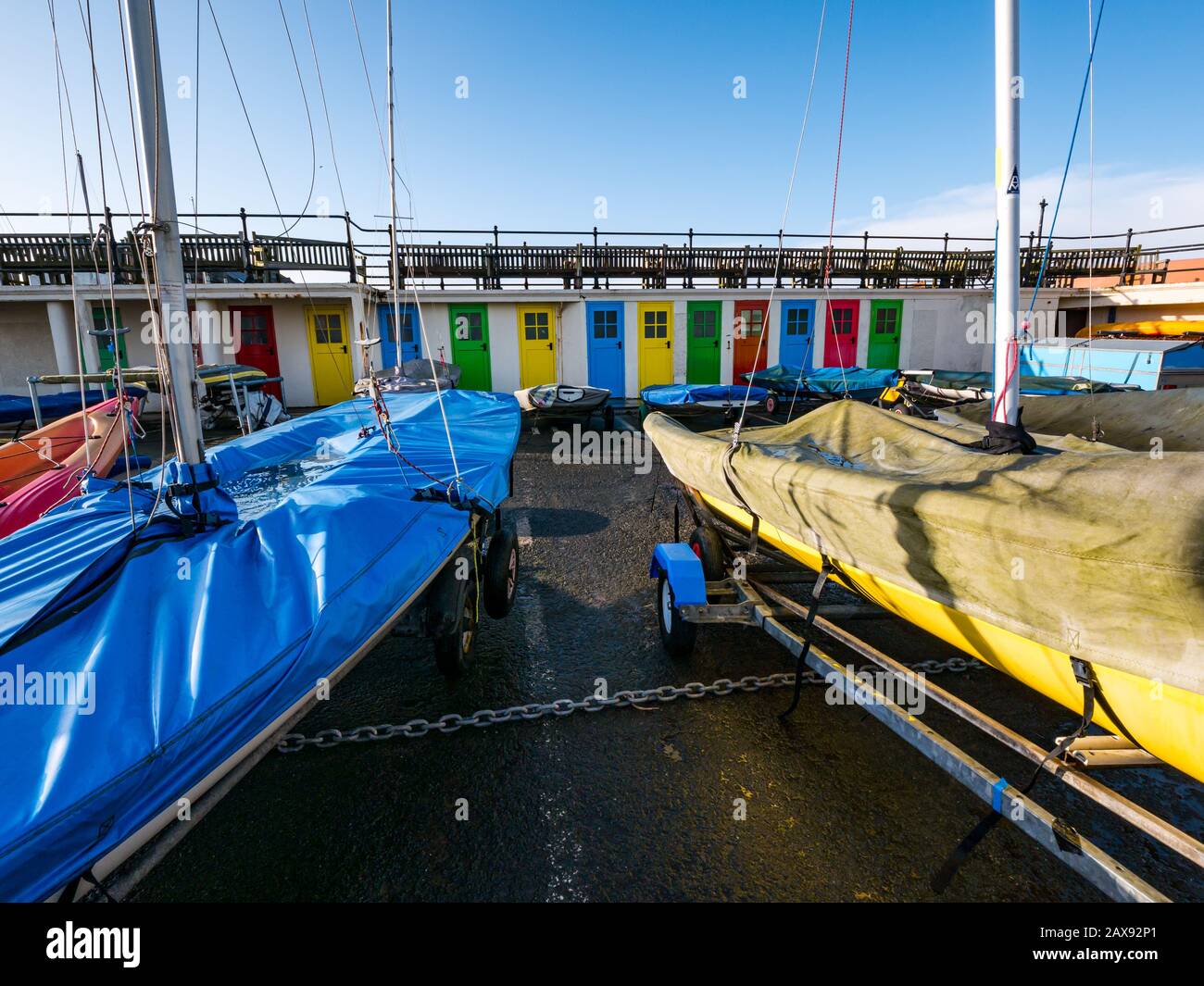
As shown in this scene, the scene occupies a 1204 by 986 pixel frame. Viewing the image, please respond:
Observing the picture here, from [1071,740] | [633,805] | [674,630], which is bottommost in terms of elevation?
[633,805]

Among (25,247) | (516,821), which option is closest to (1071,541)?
(516,821)

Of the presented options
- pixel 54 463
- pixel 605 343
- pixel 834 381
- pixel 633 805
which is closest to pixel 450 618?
pixel 633 805

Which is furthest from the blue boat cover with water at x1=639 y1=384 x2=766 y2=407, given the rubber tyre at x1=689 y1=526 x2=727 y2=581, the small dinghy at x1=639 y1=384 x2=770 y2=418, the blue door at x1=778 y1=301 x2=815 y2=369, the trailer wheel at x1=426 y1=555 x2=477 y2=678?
the trailer wheel at x1=426 y1=555 x2=477 y2=678

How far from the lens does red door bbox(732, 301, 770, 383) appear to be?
19.1 m

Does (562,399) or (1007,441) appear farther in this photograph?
(562,399)

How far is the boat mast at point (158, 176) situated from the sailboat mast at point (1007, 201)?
4.97 metres

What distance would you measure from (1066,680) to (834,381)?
12855 mm

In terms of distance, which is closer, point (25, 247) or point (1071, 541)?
point (1071, 541)

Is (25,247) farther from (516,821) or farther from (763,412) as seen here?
(516,821)

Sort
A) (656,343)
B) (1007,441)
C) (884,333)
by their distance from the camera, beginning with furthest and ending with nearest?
(884,333) → (656,343) → (1007,441)

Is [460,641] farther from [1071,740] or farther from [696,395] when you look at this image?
[696,395]

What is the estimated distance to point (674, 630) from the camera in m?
4.41
